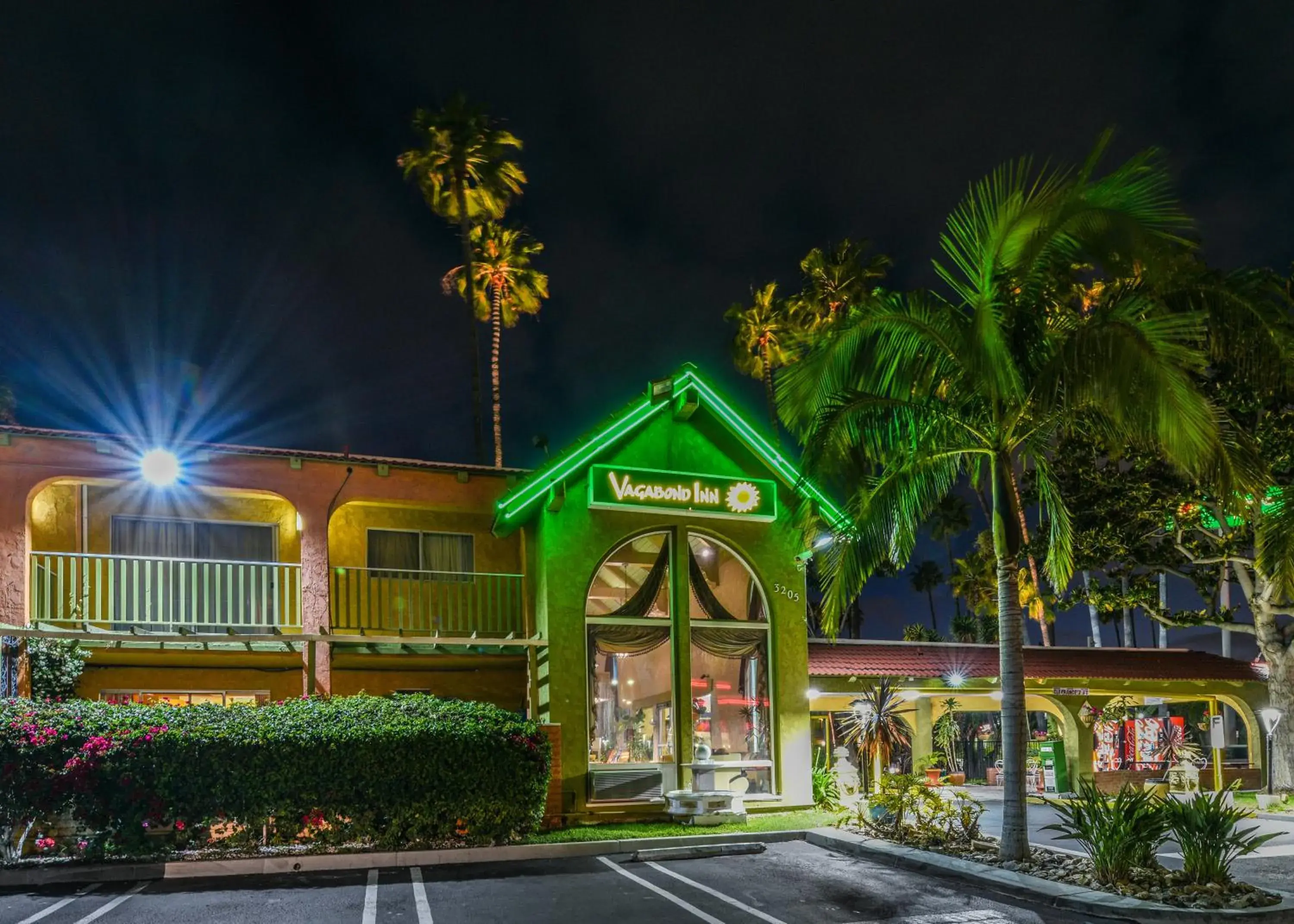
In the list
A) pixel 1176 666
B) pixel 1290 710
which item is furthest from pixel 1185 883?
pixel 1176 666

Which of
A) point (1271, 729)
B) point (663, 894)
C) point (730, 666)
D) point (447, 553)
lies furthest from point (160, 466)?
point (1271, 729)

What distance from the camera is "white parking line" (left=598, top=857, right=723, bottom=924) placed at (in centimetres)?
1003

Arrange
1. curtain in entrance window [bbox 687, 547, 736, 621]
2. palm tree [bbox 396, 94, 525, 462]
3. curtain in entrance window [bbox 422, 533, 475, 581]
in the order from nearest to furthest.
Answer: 1. curtain in entrance window [bbox 687, 547, 736, 621]
2. curtain in entrance window [bbox 422, 533, 475, 581]
3. palm tree [bbox 396, 94, 525, 462]

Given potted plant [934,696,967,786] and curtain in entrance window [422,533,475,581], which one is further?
potted plant [934,696,967,786]

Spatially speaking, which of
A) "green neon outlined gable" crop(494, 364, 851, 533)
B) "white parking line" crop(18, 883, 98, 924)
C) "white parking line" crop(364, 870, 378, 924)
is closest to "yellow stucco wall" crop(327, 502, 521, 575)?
"green neon outlined gable" crop(494, 364, 851, 533)

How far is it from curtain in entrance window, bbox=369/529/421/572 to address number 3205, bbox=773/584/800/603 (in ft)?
21.8

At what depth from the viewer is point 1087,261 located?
11930 millimetres

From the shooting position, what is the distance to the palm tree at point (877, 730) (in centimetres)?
1697

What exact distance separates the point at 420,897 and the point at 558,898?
1.45m

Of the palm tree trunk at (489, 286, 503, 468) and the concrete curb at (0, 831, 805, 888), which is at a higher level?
the palm tree trunk at (489, 286, 503, 468)

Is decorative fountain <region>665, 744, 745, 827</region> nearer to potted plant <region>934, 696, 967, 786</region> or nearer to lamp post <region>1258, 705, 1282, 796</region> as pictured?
potted plant <region>934, 696, 967, 786</region>

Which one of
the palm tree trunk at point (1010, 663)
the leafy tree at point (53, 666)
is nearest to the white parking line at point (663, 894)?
the palm tree trunk at point (1010, 663)

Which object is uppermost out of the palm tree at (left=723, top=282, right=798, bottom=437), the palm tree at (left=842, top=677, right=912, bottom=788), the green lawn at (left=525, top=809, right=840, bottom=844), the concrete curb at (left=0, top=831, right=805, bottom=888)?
the palm tree at (left=723, top=282, right=798, bottom=437)

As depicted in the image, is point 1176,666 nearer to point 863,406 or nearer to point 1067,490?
point 1067,490
